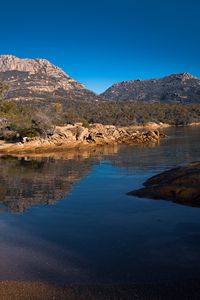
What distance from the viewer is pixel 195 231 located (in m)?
13.4

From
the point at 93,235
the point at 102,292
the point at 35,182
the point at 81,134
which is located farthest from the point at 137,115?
the point at 102,292

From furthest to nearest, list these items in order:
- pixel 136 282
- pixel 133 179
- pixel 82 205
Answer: pixel 133 179 → pixel 82 205 → pixel 136 282

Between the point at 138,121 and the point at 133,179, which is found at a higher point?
the point at 138,121

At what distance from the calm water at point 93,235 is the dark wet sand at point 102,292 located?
0.52 m

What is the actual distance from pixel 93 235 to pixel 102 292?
4878mm

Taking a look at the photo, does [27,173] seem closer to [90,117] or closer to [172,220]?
[172,220]

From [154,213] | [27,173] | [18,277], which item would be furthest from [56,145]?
[18,277]

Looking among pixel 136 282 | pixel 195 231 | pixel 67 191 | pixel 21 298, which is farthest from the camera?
pixel 67 191

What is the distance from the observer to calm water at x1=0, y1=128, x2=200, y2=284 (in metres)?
10.0

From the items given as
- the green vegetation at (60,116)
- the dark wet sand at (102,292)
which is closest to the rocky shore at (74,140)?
the green vegetation at (60,116)

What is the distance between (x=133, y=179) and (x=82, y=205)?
802cm

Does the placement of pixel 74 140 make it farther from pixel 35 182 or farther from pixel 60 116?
pixel 35 182

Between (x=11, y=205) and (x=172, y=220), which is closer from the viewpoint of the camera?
(x=172, y=220)

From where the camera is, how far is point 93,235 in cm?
1347
